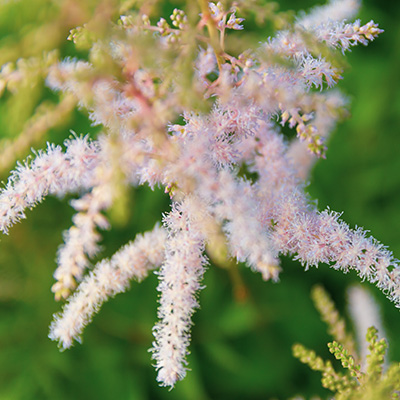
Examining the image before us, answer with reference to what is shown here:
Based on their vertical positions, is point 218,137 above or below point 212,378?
above

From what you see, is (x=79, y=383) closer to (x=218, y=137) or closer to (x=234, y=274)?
(x=234, y=274)

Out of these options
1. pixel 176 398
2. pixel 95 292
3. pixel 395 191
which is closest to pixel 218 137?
pixel 95 292

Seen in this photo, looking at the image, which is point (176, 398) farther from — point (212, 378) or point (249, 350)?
point (249, 350)

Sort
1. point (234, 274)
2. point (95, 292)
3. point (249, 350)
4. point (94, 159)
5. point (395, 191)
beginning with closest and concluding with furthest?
point (94, 159) < point (95, 292) < point (234, 274) < point (249, 350) < point (395, 191)

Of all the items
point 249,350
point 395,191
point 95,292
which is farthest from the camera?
point 395,191

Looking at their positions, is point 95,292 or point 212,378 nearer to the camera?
point 95,292

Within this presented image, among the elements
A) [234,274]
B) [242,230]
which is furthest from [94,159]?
[234,274]

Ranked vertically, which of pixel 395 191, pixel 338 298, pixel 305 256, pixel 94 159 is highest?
pixel 94 159
